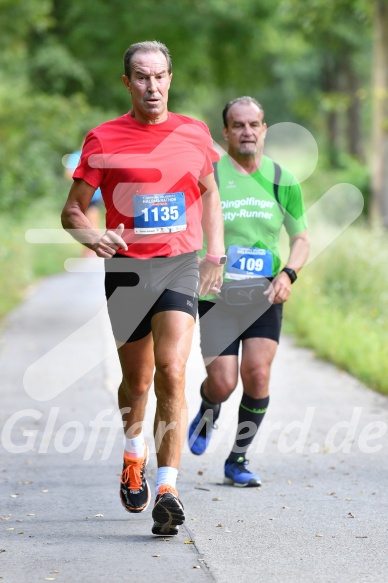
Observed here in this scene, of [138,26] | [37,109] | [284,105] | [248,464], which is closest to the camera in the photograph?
[248,464]

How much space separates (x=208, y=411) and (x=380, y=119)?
16.5 metres

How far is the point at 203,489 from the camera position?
6973 mm

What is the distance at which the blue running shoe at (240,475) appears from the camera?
23.0 feet

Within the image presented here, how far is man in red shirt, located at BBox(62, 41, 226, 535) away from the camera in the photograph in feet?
18.7

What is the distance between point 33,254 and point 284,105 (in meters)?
30.3

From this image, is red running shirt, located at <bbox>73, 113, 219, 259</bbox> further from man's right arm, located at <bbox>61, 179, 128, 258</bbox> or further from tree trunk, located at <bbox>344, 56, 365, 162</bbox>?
tree trunk, located at <bbox>344, 56, 365, 162</bbox>

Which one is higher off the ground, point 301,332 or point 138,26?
point 138,26

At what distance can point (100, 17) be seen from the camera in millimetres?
35344

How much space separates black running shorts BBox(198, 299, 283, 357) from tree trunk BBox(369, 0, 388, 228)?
49.4 feet

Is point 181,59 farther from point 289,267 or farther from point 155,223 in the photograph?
point 155,223

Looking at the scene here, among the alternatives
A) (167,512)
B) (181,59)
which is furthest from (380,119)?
(167,512)

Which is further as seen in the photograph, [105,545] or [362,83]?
[362,83]

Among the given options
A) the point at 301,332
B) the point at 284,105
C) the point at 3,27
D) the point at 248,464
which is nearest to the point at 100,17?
the point at 3,27

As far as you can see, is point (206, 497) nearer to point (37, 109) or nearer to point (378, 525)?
point (378, 525)
